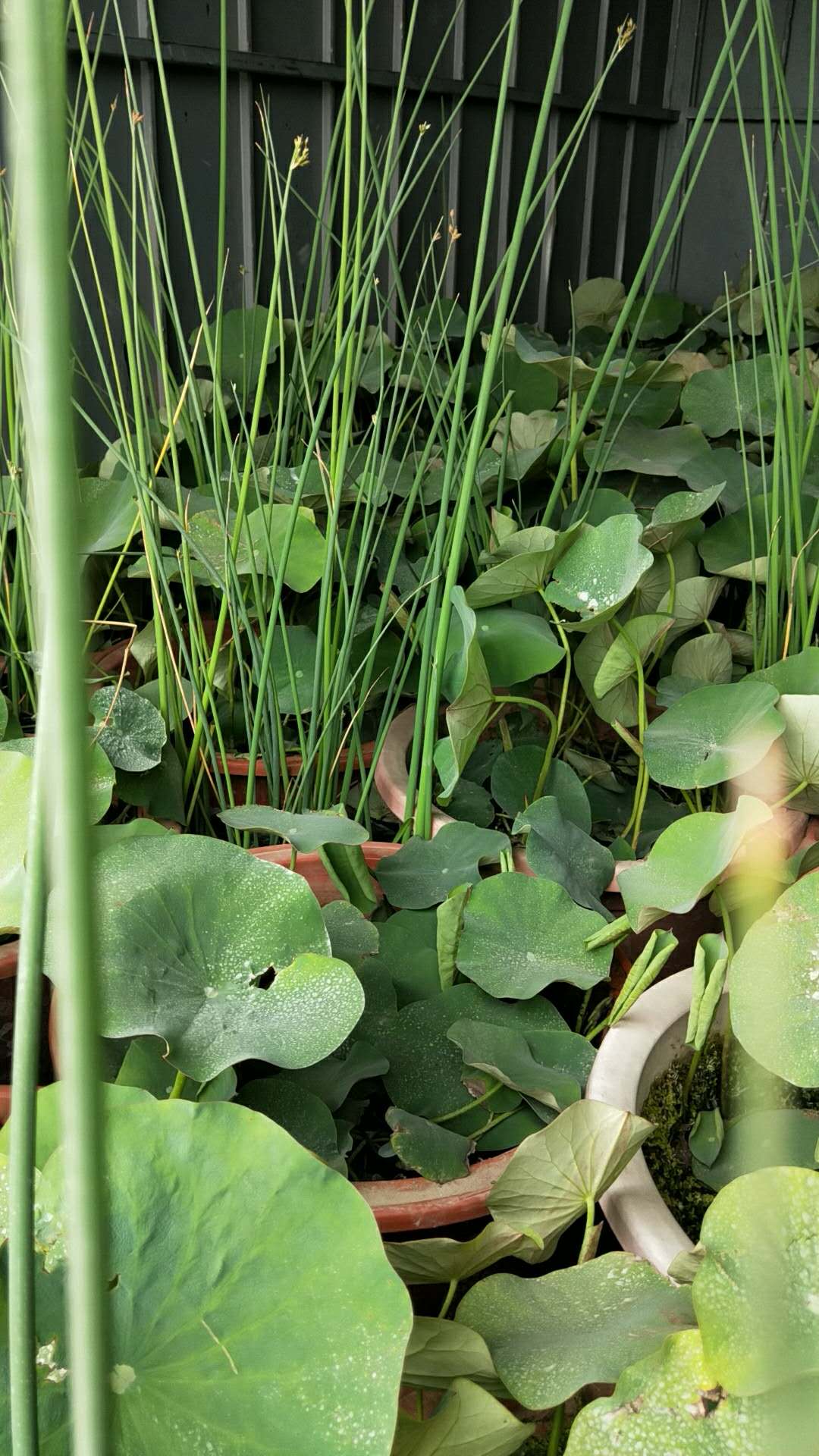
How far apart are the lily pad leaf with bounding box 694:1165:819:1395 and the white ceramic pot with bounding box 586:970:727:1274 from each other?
0.09 metres

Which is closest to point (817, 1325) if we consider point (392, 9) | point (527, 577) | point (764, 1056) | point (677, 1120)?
point (764, 1056)

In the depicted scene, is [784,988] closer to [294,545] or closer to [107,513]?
[294,545]

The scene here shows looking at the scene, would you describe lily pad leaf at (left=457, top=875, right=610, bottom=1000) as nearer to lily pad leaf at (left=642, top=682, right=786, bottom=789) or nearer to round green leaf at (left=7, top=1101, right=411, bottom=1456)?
lily pad leaf at (left=642, top=682, right=786, bottom=789)

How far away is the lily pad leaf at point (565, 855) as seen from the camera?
76 cm

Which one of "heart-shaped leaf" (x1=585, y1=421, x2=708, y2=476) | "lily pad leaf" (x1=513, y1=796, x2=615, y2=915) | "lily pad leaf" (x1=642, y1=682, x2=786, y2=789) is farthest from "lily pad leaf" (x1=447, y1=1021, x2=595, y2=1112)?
"heart-shaped leaf" (x1=585, y1=421, x2=708, y2=476)

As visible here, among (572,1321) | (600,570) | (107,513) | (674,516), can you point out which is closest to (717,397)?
(674,516)

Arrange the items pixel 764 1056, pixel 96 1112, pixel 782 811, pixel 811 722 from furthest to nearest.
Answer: pixel 782 811
pixel 811 722
pixel 764 1056
pixel 96 1112

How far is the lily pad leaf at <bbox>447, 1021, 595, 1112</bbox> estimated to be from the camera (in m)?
0.62

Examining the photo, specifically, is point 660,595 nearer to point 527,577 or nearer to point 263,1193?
point 527,577

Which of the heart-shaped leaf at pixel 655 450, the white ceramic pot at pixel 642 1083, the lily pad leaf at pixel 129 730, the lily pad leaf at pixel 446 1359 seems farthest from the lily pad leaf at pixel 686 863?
the heart-shaped leaf at pixel 655 450

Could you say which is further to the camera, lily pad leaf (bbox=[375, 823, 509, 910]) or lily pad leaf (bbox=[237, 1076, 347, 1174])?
lily pad leaf (bbox=[375, 823, 509, 910])

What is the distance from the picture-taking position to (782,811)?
832 millimetres

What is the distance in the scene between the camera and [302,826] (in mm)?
724

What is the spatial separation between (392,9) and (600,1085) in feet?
7.70
